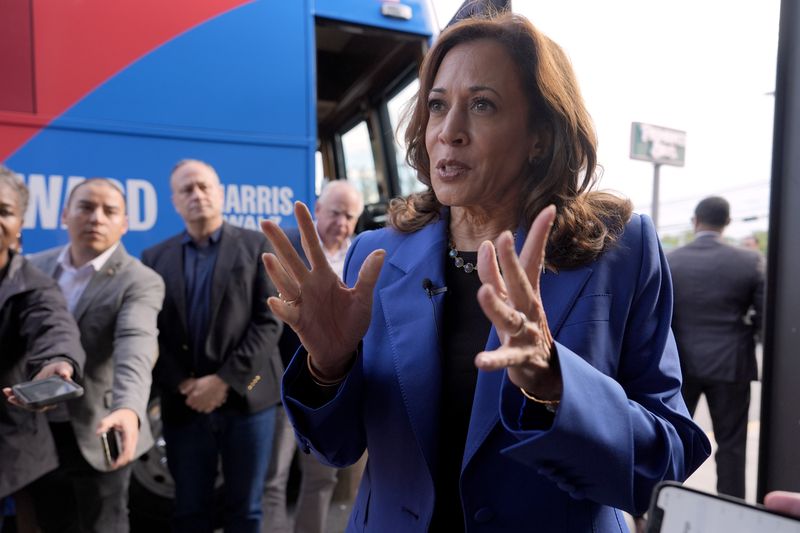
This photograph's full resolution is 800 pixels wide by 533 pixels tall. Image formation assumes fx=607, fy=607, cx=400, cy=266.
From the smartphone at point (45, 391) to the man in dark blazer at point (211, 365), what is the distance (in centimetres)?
88

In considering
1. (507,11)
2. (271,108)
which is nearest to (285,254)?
(507,11)

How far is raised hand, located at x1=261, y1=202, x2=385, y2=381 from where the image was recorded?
110 cm

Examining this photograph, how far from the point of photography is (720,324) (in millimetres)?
3811

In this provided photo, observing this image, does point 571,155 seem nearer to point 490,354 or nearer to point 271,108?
point 490,354

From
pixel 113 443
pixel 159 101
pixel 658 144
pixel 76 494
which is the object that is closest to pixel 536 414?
pixel 113 443

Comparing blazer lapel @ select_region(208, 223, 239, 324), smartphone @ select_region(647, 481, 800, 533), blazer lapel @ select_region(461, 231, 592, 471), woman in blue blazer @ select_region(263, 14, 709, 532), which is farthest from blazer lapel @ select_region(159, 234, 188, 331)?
smartphone @ select_region(647, 481, 800, 533)

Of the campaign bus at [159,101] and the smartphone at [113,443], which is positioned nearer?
the smartphone at [113,443]

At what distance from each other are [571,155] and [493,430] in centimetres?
60

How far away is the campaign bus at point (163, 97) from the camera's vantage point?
3.03m

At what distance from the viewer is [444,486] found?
1.20m

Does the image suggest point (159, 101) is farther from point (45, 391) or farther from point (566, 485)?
point (566, 485)

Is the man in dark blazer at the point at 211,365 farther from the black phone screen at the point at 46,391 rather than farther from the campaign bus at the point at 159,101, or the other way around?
the black phone screen at the point at 46,391

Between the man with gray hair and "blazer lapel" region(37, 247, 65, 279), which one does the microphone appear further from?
"blazer lapel" region(37, 247, 65, 279)

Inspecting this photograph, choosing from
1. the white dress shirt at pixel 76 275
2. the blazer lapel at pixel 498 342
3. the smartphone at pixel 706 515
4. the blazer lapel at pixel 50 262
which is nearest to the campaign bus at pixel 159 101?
the blazer lapel at pixel 50 262
